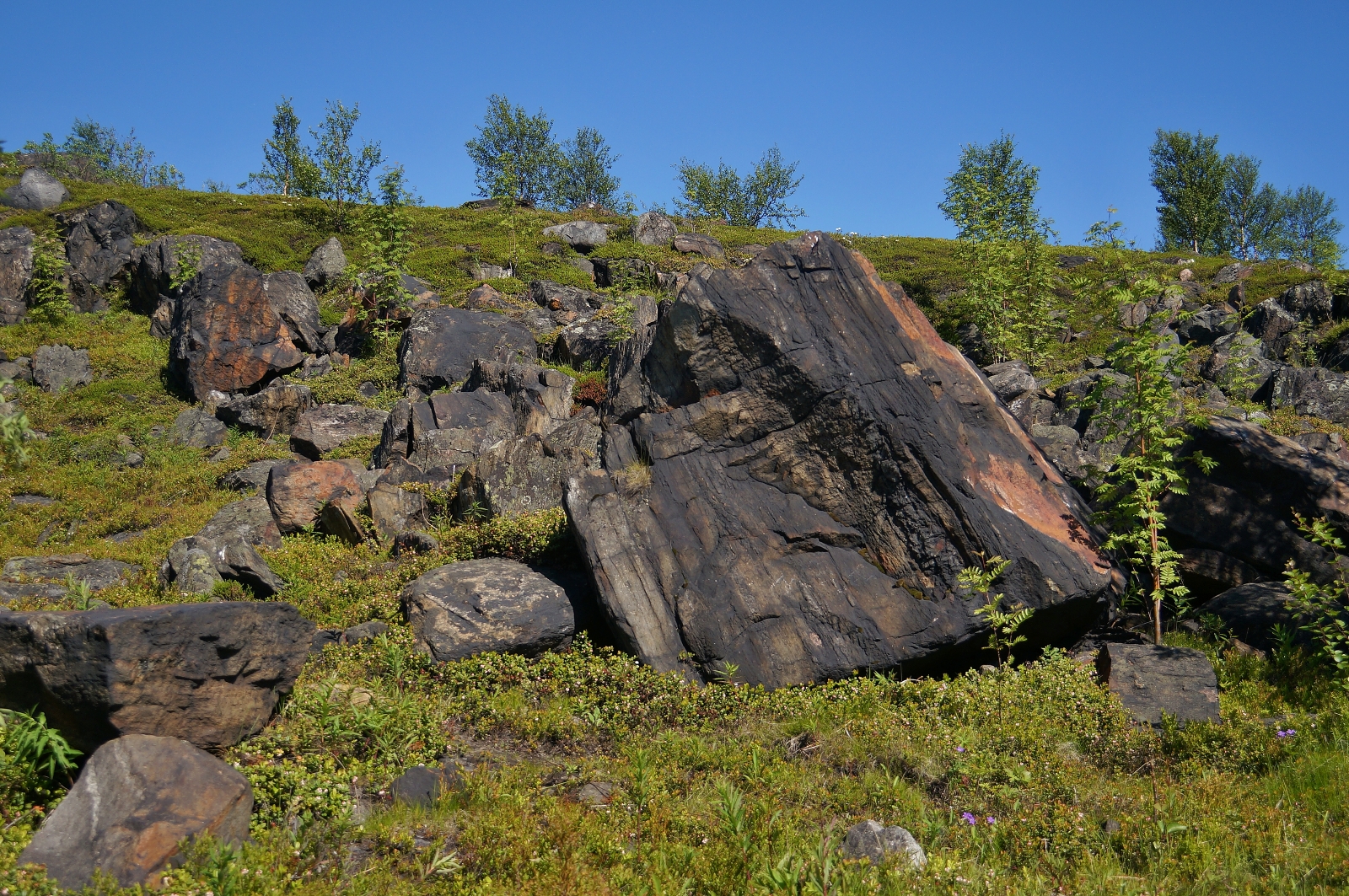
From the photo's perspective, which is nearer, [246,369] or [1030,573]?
[1030,573]

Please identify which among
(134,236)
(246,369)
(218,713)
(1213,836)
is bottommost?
(1213,836)

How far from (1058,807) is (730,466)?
18.8 ft

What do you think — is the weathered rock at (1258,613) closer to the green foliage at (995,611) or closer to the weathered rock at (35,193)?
the green foliage at (995,611)

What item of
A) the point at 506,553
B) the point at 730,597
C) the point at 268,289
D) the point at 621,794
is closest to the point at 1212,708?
the point at 730,597

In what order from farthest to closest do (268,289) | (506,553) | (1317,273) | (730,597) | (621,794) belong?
(1317,273) < (268,289) < (506,553) < (730,597) < (621,794)

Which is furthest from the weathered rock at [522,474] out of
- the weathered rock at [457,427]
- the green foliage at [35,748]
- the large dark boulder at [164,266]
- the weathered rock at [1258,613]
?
the large dark boulder at [164,266]

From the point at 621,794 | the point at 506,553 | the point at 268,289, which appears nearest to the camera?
the point at 621,794

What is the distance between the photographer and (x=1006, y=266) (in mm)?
23453

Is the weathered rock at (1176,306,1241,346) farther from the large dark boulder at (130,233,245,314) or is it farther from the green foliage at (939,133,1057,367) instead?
the large dark boulder at (130,233,245,314)

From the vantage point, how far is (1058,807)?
637 centimetres

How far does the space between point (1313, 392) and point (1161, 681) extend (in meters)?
14.8

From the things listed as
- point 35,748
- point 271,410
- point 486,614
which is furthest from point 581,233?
point 35,748

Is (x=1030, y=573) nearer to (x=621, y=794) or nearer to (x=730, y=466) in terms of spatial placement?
(x=730, y=466)

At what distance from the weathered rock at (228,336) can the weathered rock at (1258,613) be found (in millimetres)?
23007
